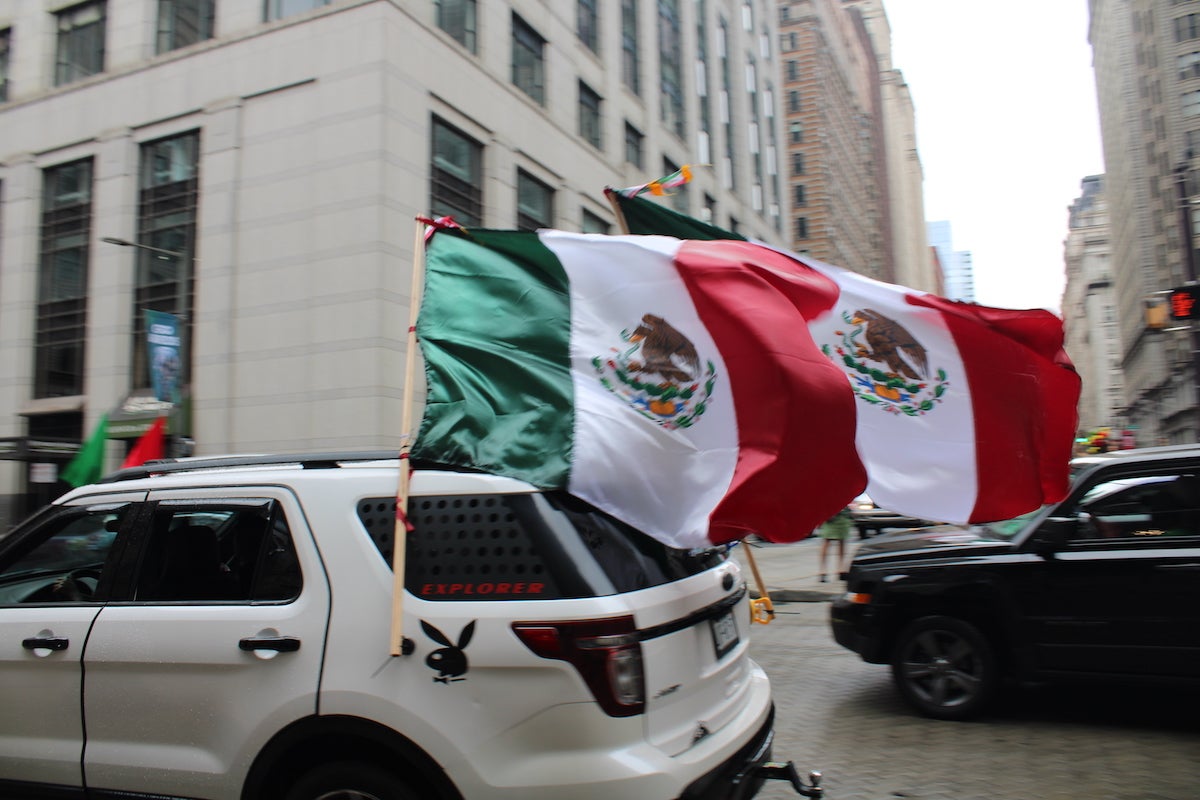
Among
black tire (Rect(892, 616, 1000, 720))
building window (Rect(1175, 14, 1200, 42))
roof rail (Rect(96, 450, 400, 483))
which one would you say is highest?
building window (Rect(1175, 14, 1200, 42))

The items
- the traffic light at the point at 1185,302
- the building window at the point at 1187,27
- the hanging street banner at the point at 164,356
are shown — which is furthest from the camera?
the building window at the point at 1187,27

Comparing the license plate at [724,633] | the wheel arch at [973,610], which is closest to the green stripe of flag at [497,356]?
the license plate at [724,633]

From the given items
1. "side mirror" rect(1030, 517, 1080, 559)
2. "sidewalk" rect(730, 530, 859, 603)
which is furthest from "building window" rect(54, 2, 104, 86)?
"side mirror" rect(1030, 517, 1080, 559)

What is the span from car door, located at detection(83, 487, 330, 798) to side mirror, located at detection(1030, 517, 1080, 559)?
4494 millimetres

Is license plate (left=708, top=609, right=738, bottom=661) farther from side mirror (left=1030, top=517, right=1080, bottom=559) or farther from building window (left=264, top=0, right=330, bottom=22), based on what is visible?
building window (left=264, top=0, right=330, bottom=22)

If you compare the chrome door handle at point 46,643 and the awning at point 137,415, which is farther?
the awning at point 137,415

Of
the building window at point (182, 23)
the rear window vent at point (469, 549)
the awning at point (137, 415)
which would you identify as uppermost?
the building window at point (182, 23)

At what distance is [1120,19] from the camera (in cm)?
7375

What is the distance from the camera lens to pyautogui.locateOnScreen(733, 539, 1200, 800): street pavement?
4637mm

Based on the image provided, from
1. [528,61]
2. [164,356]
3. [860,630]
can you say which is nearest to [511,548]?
[860,630]

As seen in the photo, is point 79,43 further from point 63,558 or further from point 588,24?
point 63,558

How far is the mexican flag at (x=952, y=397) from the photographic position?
3.76 meters

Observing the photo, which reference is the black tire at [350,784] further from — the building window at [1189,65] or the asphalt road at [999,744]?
the building window at [1189,65]

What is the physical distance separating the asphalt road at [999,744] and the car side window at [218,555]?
273 cm
